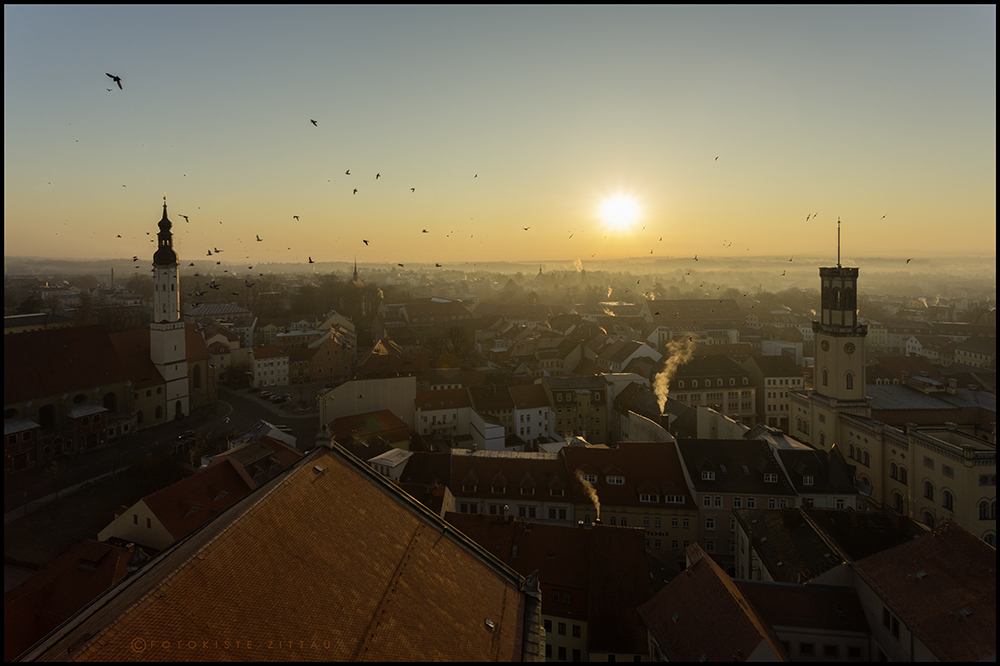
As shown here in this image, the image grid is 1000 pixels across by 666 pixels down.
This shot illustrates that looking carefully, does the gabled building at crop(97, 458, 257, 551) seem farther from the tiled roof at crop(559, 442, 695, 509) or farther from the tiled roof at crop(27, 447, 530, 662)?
the tiled roof at crop(559, 442, 695, 509)

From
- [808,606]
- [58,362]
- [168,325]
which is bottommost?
[808,606]

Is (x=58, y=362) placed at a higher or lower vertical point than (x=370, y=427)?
higher

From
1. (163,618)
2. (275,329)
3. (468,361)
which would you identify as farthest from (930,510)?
(275,329)

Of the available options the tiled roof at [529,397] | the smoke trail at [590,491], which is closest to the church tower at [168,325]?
the tiled roof at [529,397]

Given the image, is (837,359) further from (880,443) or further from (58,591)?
(58,591)

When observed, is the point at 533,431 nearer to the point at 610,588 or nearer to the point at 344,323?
the point at 610,588

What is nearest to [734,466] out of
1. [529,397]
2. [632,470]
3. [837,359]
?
[632,470]

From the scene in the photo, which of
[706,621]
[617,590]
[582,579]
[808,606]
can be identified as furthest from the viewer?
[582,579]

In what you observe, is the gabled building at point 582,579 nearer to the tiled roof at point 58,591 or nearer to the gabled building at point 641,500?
the gabled building at point 641,500

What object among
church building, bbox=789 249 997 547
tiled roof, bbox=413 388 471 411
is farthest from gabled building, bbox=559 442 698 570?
tiled roof, bbox=413 388 471 411
